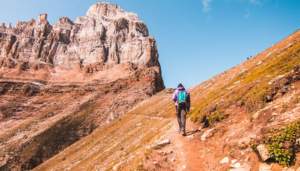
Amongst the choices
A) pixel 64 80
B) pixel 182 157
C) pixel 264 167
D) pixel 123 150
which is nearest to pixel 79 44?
pixel 64 80

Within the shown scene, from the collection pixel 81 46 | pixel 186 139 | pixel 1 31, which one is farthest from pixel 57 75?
pixel 186 139

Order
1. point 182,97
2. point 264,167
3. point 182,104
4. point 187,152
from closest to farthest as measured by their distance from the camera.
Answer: point 264,167 < point 187,152 < point 182,104 < point 182,97

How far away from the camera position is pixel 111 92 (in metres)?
88.4

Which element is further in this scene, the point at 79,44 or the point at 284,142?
the point at 79,44

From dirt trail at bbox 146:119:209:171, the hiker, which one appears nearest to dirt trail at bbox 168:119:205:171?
dirt trail at bbox 146:119:209:171

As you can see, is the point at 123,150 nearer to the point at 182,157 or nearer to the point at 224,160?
the point at 182,157

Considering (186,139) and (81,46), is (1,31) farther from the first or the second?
(186,139)

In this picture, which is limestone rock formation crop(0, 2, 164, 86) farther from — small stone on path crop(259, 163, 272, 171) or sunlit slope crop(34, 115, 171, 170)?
A: small stone on path crop(259, 163, 272, 171)

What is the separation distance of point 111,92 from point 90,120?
2479 centimetres

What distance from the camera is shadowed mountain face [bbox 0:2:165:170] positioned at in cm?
5912

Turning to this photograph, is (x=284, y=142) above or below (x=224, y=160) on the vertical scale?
above

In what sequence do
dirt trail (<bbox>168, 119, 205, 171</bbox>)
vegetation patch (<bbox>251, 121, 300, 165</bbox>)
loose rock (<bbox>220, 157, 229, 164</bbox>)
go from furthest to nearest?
dirt trail (<bbox>168, 119, 205, 171</bbox>)
loose rock (<bbox>220, 157, 229, 164</bbox>)
vegetation patch (<bbox>251, 121, 300, 165</bbox>)

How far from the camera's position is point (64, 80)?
115m

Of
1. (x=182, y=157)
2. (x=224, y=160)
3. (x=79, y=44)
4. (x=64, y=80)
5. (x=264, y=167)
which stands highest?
(x=79, y=44)
